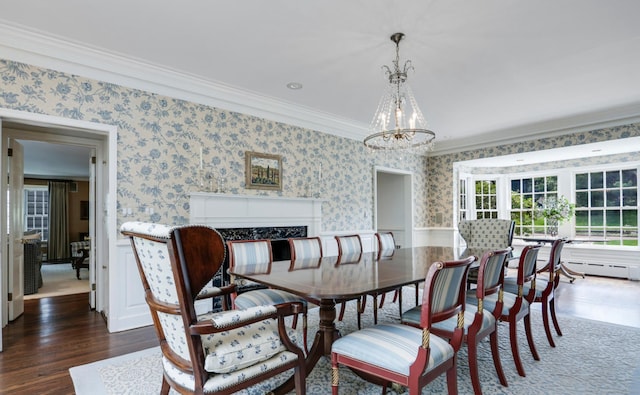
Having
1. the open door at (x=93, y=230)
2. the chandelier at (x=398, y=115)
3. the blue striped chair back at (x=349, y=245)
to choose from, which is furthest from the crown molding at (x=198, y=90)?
the blue striped chair back at (x=349, y=245)

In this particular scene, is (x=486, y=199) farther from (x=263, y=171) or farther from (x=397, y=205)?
(x=263, y=171)

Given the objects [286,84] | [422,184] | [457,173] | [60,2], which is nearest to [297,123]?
[286,84]

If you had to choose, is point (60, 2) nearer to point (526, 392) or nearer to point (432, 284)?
point (432, 284)

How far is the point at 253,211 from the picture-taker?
168 inches

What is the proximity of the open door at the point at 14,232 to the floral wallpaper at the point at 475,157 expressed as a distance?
22.3 feet

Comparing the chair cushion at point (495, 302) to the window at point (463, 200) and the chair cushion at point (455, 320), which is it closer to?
the chair cushion at point (455, 320)

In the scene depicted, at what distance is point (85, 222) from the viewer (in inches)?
398

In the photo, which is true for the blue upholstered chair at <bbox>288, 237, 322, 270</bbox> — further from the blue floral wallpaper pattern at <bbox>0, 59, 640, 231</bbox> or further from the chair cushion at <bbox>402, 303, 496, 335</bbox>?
the blue floral wallpaper pattern at <bbox>0, 59, 640, 231</bbox>

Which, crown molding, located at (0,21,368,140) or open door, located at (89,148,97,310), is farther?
open door, located at (89,148,97,310)

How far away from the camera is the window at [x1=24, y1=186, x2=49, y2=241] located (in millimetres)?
9414

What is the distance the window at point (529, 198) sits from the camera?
7.38 metres

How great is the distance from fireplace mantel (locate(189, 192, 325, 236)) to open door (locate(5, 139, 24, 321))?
179 centimetres

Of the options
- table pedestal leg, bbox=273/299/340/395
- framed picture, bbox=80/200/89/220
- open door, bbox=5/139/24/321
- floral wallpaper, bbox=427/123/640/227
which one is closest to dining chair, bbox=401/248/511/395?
table pedestal leg, bbox=273/299/340/395

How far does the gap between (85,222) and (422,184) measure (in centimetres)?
972
